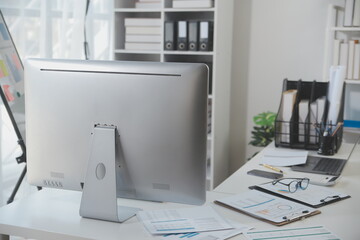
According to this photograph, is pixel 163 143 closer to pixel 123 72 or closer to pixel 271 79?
pixel 123 72

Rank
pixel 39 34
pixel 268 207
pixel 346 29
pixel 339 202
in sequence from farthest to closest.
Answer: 1. pixel 346 29
2. pixel 39 34
3. pixel 339 202
4. pixel 268 207

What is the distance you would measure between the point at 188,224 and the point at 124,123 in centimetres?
39

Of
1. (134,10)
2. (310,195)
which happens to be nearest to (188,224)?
(310,195)

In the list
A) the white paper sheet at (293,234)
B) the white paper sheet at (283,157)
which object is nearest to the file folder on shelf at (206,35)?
the white paper sheet at (283,157)

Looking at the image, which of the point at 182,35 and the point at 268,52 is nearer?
the point at 182,35

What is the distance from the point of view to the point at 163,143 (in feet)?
5.37

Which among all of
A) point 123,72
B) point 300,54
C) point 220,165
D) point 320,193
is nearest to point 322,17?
point 300,54

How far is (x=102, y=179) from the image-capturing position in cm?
169

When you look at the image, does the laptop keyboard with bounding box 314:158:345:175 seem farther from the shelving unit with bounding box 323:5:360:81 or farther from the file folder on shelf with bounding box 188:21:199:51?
the file folder on shelf with bounding box 188:21:199:51

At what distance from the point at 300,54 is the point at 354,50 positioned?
53 cm

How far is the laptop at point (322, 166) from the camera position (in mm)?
2383

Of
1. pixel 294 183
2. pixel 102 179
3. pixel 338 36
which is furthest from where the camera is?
pixel 338 36

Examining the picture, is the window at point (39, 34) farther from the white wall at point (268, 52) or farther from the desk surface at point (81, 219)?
the white wall at point (268, 52)

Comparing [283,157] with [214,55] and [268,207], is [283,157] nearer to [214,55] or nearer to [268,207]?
[268,207]
